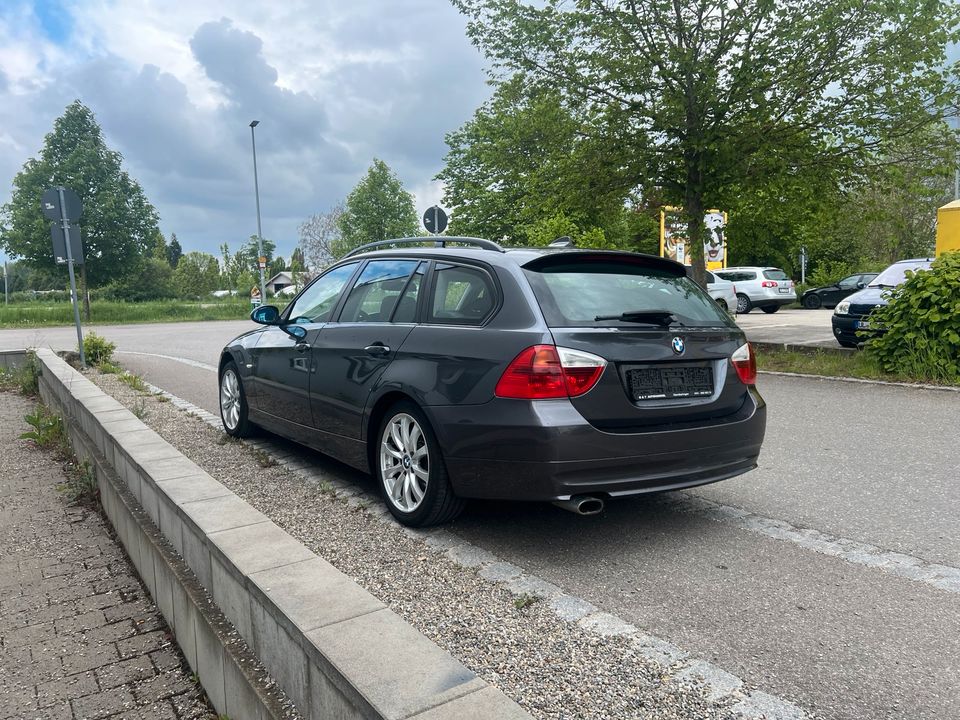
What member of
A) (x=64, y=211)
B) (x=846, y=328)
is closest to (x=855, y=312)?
(x=846, y=328)

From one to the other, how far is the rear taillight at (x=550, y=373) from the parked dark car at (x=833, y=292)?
97.7ft

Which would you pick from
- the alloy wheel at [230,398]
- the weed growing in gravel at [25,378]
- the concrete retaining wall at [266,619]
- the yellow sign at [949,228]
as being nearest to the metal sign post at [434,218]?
the weed growing in gravel at [25,378]

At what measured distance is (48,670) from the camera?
3.47m

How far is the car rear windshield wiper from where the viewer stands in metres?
3.92

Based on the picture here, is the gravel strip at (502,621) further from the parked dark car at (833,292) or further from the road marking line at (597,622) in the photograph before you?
the parked dark car at (833,292)

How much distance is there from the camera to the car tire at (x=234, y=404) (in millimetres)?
6398

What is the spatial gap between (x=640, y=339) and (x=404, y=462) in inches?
55.3

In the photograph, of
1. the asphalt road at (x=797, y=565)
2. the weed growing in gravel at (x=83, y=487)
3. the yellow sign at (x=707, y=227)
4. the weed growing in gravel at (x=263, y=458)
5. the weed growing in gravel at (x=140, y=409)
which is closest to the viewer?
the asphalt road at (x=797, y=565)

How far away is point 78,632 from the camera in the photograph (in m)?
3.82

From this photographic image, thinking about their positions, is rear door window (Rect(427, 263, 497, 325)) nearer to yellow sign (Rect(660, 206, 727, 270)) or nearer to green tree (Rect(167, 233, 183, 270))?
yellow sign (Rect(660, 206, 727, 270))

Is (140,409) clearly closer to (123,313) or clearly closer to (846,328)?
(846,328)

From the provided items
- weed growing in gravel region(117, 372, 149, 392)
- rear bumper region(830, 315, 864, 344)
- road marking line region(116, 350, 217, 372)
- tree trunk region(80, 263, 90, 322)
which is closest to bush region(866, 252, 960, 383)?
rear bumper region(830, 315, 864, 344)

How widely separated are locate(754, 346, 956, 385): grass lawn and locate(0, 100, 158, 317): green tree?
29393mm

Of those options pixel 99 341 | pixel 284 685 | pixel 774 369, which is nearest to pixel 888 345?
pixel 774 369
